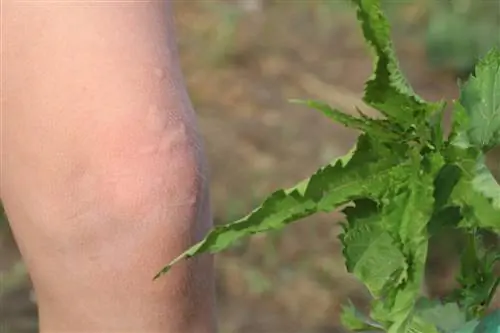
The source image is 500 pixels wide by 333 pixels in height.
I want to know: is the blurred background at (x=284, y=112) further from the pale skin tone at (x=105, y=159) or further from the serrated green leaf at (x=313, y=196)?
the serrated green leaf at (x=313, y=196)

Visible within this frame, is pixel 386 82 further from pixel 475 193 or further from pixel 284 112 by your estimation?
pixel 284 112

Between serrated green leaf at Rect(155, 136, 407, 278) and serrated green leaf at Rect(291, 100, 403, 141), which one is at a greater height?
serrated green leaf at Rect(291, 100, 403, 141)

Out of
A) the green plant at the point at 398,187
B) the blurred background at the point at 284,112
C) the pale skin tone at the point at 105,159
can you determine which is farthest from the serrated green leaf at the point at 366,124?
the blurred background at the point at 284,112

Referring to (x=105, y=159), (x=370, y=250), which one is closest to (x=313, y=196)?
(x=370, y=250)

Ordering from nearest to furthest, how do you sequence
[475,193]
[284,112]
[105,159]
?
1. [475,193]
2. [105,159]
3. [284,112]

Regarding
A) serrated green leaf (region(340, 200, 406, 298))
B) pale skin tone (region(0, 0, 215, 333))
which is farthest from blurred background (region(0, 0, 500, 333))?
serrated green leaf (region(340, 200, 406, 298))

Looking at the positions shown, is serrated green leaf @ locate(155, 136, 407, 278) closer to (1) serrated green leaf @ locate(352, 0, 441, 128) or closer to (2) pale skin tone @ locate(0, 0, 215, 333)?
(1) serrated green leaf @ locate(352, 0, 441, 128)
